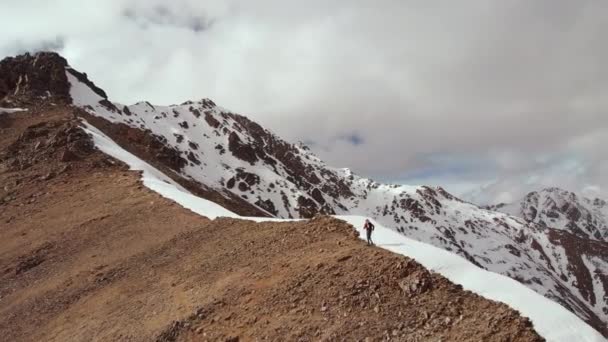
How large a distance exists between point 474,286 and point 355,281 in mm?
3587

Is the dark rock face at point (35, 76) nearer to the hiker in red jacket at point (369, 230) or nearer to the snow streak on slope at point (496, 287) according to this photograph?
the hiker in red jacket at point (369, 230)

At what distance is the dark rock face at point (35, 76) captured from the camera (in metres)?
90.6

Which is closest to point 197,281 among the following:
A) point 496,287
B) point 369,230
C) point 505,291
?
point 369,230

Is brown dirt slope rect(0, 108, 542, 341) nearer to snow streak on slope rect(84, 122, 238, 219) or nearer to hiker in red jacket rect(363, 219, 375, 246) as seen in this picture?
hiker in red jacket rect(363, 219, 375, 246)

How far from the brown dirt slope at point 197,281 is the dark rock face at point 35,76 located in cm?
6207

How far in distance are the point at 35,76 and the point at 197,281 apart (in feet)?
308

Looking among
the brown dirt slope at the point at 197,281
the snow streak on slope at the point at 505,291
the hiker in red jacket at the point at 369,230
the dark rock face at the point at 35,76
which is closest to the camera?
the snow streak on slope at the point at 505,291

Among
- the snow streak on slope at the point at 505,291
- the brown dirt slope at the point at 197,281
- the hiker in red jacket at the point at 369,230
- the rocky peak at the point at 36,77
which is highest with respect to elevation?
the rocky peak at the point at 36,77

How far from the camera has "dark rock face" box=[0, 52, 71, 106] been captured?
90.6 meters

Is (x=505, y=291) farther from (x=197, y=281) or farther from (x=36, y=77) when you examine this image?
(x=36, y=77)

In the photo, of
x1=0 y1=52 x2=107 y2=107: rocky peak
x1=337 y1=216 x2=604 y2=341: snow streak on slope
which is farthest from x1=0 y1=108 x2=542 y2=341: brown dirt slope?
x1=0 y1=52 x2=107 y2=107: rocky peak

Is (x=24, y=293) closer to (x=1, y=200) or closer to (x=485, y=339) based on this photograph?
(x=1, y=200)

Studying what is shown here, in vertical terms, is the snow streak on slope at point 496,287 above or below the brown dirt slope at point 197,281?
above

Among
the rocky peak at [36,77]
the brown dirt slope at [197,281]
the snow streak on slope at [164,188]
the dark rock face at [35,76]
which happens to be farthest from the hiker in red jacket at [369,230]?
the dark rock face at [35,76]
